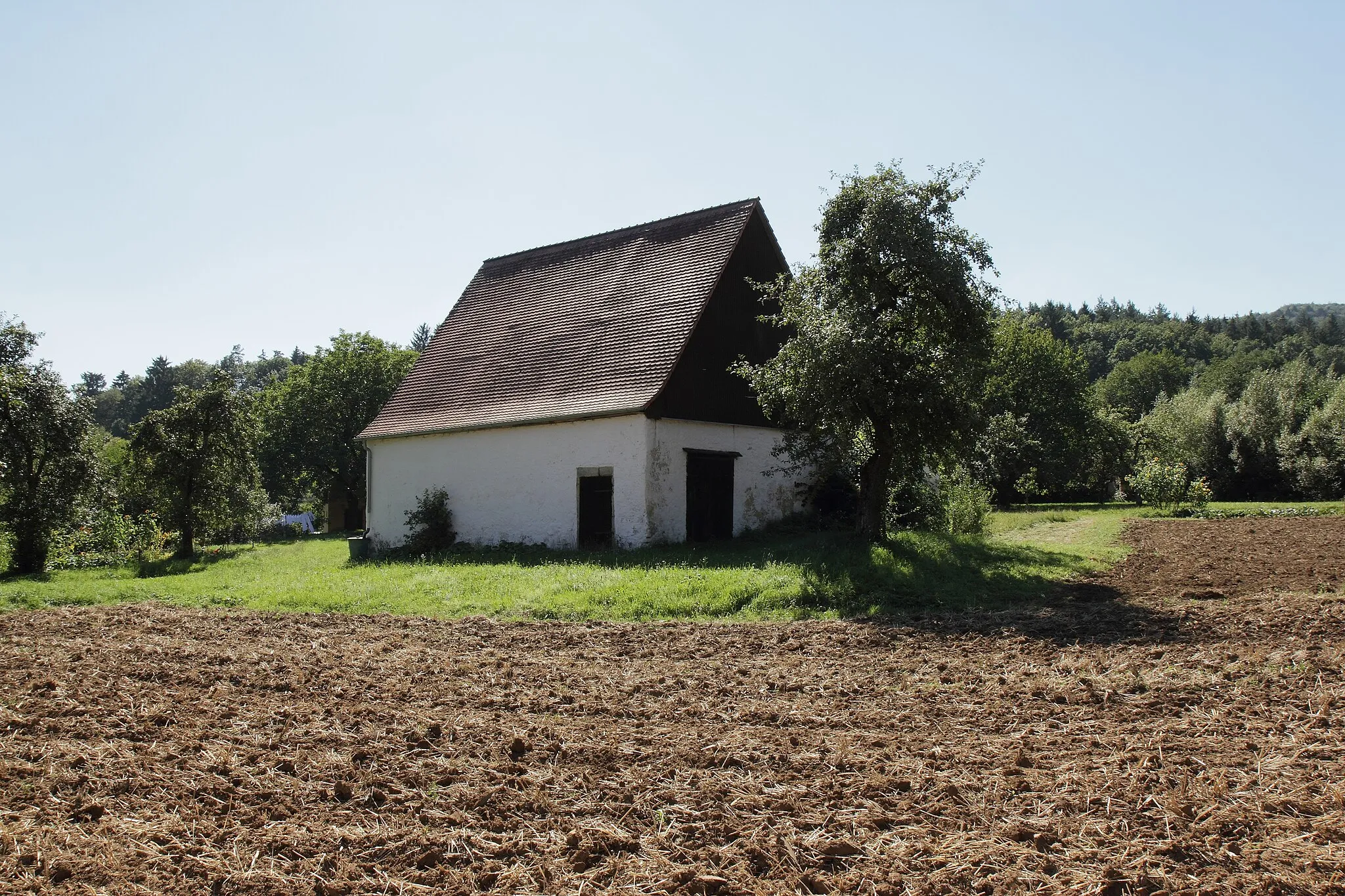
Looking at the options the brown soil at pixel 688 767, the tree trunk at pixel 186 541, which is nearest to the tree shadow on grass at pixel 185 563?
the tree trunk at pixel 186 541

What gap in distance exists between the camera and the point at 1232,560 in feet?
43.9

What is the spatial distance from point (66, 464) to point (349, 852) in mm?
18909

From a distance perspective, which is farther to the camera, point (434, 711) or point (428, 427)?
point (428, 427)

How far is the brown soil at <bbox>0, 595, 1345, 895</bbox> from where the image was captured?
365 cm

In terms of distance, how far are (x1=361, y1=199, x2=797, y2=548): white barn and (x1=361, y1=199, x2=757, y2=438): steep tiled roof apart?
5 cm

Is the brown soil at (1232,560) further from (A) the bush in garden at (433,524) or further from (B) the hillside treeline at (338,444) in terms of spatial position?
(A) the bush in garden at (433,524)

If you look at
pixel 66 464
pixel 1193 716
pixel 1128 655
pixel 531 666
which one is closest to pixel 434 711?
pixel 531 666

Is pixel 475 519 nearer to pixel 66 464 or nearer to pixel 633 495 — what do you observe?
pixel 633 495

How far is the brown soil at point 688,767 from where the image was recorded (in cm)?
365

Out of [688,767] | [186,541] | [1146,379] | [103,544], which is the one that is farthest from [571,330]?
[1146,379]

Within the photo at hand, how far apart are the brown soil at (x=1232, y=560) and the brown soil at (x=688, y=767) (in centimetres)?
289

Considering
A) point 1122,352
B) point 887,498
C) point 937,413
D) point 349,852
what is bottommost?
point 349,852

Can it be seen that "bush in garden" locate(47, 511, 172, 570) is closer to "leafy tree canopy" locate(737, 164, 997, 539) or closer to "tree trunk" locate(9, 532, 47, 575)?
"tree trunk" locate(9, 532, 47, 575)

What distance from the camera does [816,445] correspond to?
54.9 feet
